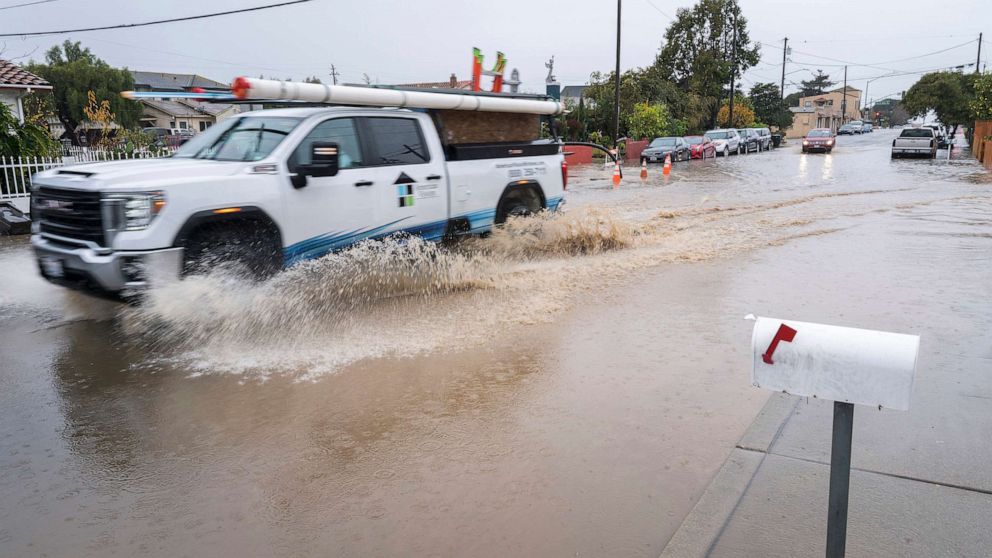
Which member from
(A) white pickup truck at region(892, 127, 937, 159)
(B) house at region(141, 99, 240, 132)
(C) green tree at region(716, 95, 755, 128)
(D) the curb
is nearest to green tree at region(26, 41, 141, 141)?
(B) house at region(141, 99, 240, 132)

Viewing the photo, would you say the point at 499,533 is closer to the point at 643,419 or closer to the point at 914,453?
the point at 643,419

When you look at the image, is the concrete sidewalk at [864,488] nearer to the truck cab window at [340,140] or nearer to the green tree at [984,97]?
the truck cab window at [340,140]

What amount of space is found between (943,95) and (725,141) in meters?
36.9

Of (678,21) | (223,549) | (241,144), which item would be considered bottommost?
(223,549)

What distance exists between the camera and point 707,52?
5709 centimetres

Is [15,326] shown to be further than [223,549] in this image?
Yes

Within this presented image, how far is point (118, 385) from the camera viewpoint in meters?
5.06

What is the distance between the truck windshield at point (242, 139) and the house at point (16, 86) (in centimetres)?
1717

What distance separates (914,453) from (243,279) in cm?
495

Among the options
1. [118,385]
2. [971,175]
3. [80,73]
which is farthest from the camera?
[80,73]

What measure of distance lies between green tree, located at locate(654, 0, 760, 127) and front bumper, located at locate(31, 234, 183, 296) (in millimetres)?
53949

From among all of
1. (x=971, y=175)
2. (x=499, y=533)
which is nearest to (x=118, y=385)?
(x=499, y=533)

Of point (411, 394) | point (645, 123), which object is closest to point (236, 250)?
point (411, 394)

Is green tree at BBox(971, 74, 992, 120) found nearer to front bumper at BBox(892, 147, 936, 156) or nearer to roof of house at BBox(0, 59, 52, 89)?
front bumper at BBox(892, 147, 936, 156)
